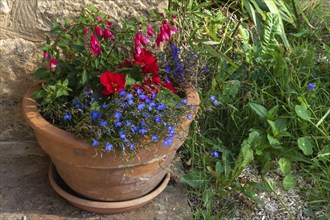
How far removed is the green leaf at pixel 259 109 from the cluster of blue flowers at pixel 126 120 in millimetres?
642

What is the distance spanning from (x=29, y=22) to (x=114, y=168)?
0.83 meters

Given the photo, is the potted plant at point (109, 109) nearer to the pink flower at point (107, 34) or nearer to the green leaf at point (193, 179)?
the pink flower at point (107, 34)

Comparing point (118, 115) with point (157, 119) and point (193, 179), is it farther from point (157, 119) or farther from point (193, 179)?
point (193, 179)

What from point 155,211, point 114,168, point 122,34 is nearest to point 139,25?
point 122,34

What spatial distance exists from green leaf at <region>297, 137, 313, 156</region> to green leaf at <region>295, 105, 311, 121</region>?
115mm

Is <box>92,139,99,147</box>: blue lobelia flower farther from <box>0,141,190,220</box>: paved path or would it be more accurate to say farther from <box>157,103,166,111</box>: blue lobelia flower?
<box>0,141,190,220</box>: paved path

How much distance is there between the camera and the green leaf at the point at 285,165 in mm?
2660

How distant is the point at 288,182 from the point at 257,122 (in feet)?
1.27

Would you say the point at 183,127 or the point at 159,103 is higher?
the point at 159,103

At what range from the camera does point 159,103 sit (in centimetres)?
225

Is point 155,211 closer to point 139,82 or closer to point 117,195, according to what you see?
point 117,195

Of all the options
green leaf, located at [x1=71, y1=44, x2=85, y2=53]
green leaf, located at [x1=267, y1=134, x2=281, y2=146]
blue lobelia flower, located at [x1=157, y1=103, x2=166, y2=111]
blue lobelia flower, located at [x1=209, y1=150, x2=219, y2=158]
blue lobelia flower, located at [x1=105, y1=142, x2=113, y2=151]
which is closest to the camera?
blue lobelia flower, located at [x1=105, y1=142, x2=113, y2=151]

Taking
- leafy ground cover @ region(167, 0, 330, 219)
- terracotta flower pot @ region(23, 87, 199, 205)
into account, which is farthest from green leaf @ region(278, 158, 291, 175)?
terracotta flower pot @ region(23, 87, 199, 205)

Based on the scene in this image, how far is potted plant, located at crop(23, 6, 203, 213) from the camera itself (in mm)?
2189
